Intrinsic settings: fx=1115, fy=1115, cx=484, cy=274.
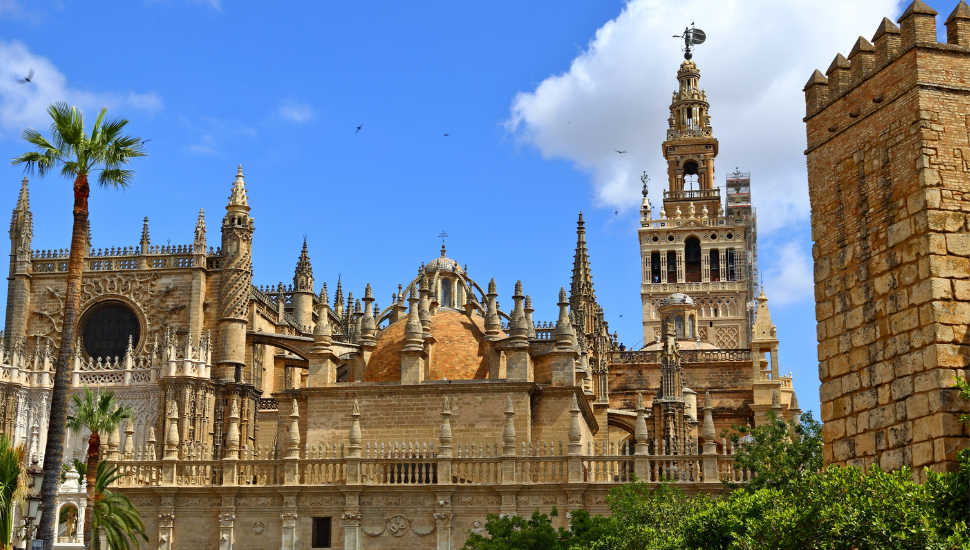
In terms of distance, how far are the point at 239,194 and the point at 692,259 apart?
45303 millimetres

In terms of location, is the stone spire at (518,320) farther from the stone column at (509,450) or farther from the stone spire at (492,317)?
the stone column at (509,450)

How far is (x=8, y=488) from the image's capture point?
21391 millimetres

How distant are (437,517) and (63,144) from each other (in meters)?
12.5

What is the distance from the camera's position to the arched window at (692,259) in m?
80.6

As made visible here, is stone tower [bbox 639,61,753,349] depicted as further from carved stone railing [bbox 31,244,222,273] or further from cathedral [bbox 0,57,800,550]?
carved stone railing [bbox 31,244,222,273]

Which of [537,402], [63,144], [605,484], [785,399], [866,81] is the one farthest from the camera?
[785,399]

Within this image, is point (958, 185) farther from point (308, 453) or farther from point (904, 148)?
point (308, 453)

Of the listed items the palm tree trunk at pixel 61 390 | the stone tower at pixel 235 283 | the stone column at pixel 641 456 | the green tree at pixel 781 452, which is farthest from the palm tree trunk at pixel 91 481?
the stone tower at pixel 235 283

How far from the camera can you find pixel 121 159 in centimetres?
2328

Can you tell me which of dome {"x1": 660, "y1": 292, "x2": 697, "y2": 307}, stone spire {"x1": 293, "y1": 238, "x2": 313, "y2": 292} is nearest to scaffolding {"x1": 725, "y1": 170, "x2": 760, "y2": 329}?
dome {"x1": 660, "y1": 292, "x2": 697, "y2": 307}

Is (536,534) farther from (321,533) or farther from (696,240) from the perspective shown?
(696,240)

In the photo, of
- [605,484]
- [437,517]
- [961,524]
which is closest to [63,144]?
[437,517]

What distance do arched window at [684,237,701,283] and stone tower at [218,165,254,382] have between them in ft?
146

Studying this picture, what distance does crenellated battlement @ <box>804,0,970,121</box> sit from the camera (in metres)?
13.9
